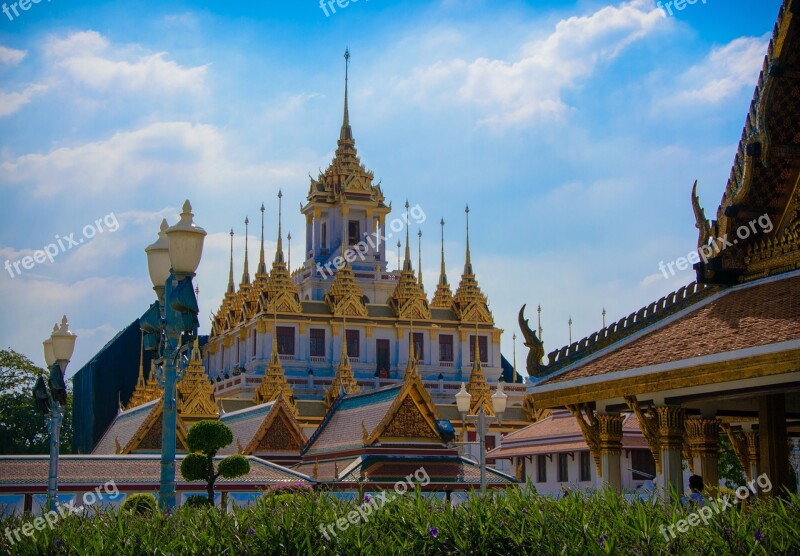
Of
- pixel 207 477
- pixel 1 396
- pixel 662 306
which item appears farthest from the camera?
pixel 1 396

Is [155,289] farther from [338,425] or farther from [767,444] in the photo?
[338,425]

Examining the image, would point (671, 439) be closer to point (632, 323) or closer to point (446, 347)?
point (632, 323)

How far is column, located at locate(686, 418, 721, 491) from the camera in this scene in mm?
15094

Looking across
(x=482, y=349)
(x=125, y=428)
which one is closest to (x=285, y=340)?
(x=482, y=349)

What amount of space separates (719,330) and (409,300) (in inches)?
2126

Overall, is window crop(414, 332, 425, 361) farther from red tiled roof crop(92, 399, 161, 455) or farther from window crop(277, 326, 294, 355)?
red tiled roof crop(92, 399, 161, 455)

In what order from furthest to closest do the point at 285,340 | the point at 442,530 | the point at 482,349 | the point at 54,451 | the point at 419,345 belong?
1. the point at 482,349
2. the point at 419,345
3. the point at 285,340
4. the point at 54,451
5. the point at 442,530

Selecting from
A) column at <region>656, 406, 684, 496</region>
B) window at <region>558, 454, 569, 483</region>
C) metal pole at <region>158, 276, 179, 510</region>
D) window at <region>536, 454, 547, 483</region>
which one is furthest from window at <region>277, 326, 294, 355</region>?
metal pole at <region>158, 276, 179, 510</region>

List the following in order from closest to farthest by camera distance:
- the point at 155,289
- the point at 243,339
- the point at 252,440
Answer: the point at 155,289, the point at 252,440, the point at 243,339

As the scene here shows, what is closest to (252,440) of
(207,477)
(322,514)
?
(207,477)

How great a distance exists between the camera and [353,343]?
213ft

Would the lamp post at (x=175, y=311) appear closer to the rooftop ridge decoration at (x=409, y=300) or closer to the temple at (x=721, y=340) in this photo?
the temple at (x=721, y=340)

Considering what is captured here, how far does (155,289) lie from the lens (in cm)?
1255

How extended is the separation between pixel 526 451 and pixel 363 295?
3156 centimetres
